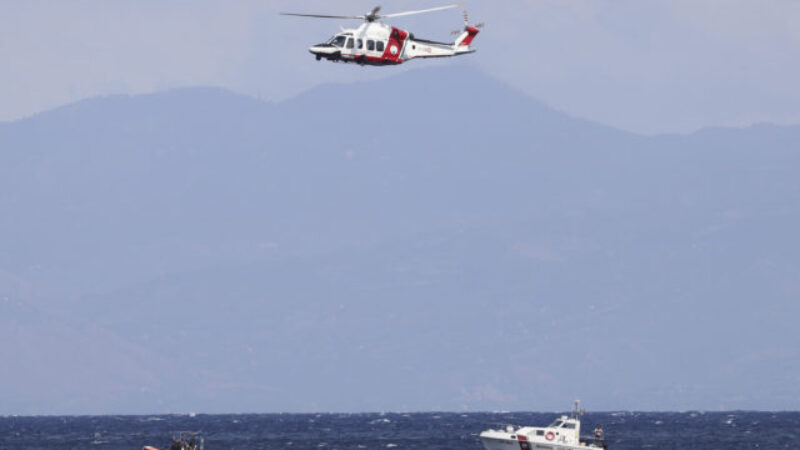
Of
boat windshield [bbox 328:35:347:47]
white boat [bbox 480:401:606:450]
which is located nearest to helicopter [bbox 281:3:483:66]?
boat windshield [bbox 328:35:347:47]

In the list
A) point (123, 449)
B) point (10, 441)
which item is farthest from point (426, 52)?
point (10, 441)

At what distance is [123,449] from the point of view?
557 feet

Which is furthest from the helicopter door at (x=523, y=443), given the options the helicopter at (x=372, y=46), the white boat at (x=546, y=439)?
the helicopter at (x=372, y=46)

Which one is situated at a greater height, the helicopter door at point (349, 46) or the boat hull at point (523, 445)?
the helicopter door at point (349, 46)

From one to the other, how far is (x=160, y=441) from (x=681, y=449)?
59.5 m

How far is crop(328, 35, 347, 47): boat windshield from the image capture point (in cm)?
9475

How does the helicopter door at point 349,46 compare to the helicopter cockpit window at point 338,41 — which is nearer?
the helicopter cockpit window at point 338,41

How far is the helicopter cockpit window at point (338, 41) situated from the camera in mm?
94750

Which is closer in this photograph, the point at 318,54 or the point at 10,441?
the point at 318,54

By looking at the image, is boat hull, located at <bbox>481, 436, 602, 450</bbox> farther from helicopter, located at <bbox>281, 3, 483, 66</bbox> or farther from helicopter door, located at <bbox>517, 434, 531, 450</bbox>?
helicopter, located at <bbox>281, 3, 483, 66</bbox>

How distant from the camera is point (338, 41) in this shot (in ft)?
311

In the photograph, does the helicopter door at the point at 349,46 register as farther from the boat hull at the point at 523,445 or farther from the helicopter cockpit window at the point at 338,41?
the boat hull at the point at 523,445

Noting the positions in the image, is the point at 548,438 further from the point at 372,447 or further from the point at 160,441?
the point at 160,441

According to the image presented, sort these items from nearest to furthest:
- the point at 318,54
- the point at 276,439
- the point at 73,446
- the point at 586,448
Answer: the point at 318,54 < the point at 586,448 < the point at 73,446 < the point at 276,439
